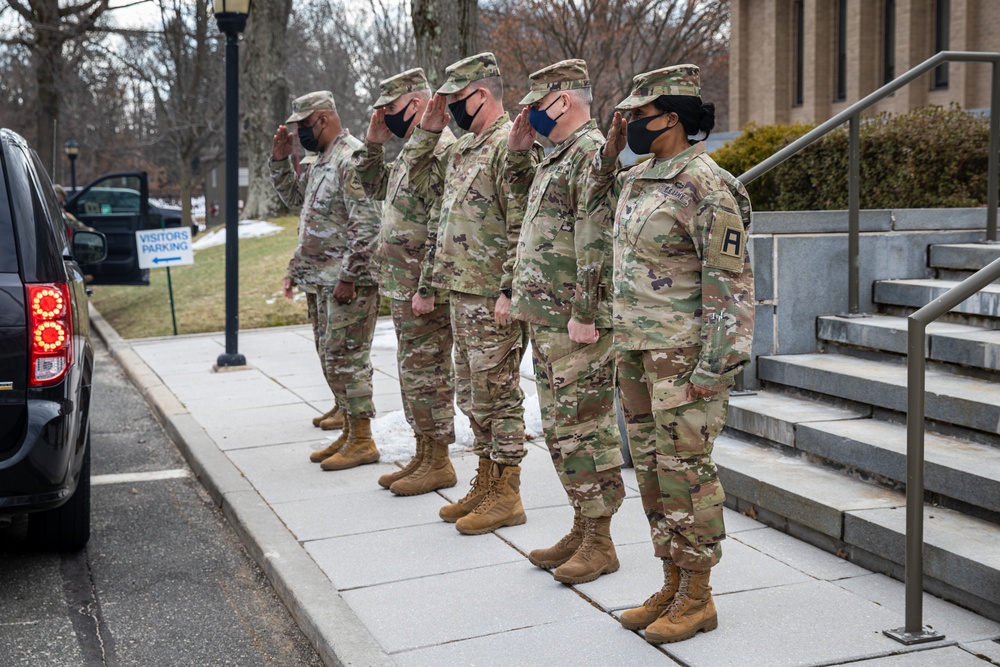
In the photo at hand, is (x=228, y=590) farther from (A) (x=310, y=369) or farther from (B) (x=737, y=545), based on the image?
(A) (x=310, y=369)

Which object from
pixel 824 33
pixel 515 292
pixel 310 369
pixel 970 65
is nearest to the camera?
pixel 515 292

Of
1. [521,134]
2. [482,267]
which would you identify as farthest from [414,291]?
[521,134]

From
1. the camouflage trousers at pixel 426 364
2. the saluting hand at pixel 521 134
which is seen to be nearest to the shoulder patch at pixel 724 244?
the saluting hand at pixel 521 134

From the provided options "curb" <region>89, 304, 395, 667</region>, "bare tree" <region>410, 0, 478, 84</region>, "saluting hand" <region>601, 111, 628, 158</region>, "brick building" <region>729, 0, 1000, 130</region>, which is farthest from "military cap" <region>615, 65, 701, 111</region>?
"brick building" <region>729, 0, 1000, 130</region>

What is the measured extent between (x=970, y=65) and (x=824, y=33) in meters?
5.76

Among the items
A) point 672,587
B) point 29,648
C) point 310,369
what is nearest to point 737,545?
point 672,587

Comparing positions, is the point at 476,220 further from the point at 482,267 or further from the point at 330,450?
the point at 330,450

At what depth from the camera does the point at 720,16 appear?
1073 inches

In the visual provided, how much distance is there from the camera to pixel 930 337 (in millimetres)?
5883

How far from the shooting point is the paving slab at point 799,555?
4742mm

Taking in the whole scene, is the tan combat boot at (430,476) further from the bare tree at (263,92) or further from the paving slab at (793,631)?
the bare tree at (263,92)

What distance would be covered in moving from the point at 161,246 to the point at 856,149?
10.2 metres

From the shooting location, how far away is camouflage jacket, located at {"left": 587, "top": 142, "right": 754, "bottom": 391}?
12.6ft

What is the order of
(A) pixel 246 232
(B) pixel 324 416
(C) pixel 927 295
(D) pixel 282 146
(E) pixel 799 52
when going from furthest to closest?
(E) pixel 799 52 → (A) pixel 246 232 → (B) pixel 324 416 → (D) pixel 282 146 → (C) pixel 927 295
